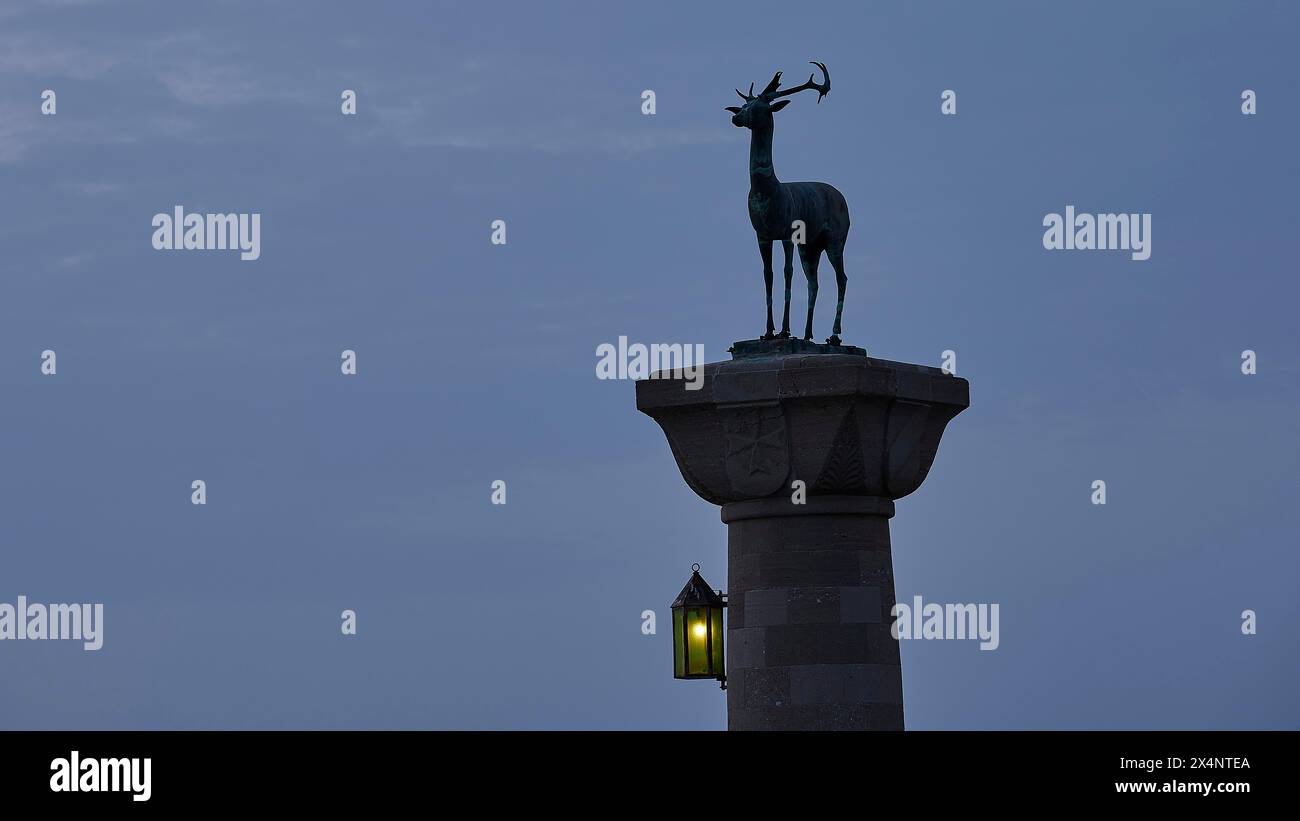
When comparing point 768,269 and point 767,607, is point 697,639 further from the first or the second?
point 768,269

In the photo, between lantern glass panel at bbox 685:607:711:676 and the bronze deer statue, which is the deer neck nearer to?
the bronze deer statue

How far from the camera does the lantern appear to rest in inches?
1201

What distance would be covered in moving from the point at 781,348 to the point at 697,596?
10.8 ft

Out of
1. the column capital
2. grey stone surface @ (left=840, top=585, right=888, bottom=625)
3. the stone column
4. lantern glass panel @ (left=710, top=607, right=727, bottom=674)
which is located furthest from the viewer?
lantern glass panel @ (left=710, top=607, right=727, bottom=674)

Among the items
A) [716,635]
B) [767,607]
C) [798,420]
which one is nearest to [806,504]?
[798,420]

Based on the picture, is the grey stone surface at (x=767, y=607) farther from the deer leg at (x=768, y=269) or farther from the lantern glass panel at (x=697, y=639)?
the deer leg at (x=768, y=269)

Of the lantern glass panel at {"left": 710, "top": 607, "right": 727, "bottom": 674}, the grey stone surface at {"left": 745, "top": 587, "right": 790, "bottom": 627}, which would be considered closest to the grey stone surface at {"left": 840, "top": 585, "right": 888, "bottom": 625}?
the grey stone surface at {"left": 745, "top": 587, "right": 790, "bottom": 627}

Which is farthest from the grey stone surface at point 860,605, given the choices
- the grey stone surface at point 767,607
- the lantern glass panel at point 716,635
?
the lantern glass panel at point 716,635

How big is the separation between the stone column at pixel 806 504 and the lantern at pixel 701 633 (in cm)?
27

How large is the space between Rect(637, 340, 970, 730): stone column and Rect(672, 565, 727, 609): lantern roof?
11.0 inches

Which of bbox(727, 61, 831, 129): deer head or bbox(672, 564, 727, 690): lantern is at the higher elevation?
bbox(727, 61, 831, 129): deer head
